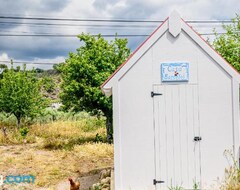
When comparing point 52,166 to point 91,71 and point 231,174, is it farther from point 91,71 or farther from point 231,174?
point 231,174

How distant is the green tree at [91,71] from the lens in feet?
52.1

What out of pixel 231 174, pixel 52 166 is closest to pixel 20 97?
pixel 52 166

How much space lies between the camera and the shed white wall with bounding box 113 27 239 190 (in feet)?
25.4

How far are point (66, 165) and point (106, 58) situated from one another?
5.65m

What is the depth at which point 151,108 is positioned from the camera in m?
7.79

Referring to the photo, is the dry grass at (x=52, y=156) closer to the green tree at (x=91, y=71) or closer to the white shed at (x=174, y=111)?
the green tree at (x=91, y=71)

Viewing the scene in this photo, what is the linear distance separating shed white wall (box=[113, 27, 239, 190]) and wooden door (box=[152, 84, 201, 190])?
130mm

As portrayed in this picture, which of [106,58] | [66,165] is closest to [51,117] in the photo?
[106,58]

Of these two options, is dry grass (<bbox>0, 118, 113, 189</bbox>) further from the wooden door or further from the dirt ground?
the wooden door

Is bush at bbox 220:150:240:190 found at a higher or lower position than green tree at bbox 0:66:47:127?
lower

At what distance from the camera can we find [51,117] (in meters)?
27.2

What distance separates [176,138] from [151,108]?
0.87 m

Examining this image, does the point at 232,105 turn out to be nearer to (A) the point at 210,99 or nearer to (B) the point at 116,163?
(A) the point at 210,99

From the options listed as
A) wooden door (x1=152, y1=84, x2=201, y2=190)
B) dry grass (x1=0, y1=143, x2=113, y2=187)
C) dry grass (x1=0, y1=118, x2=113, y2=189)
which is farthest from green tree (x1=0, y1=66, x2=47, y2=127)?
wooden door (x1=152, y1=84, x2=201, y2=190)
